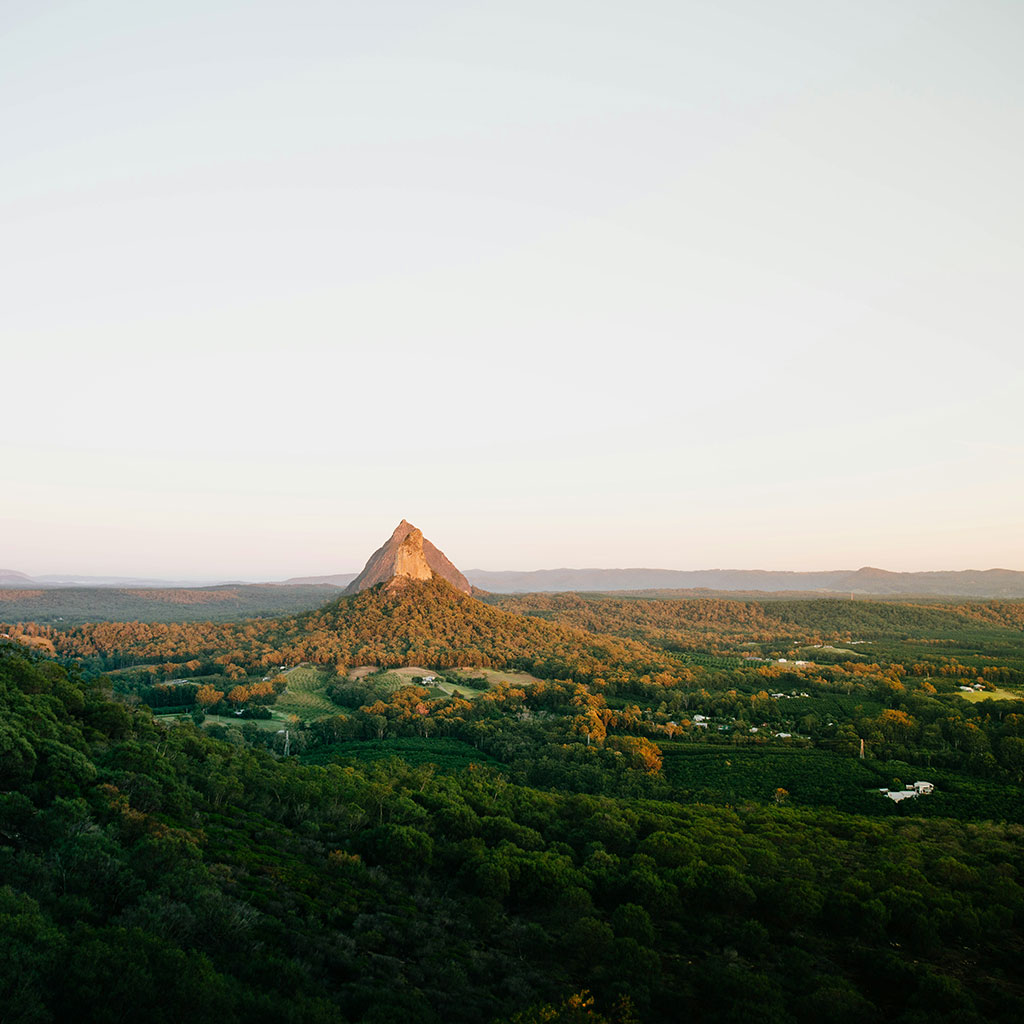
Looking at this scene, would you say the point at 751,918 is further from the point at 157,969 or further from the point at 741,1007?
the point at 157,969

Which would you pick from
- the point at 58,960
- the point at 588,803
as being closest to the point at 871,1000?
the point at 588,803

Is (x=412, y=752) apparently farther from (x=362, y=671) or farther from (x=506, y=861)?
(x=506, y=861)

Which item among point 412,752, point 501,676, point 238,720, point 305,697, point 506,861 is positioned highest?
point 506,861

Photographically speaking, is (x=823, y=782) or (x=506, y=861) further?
(x=823, y=782)

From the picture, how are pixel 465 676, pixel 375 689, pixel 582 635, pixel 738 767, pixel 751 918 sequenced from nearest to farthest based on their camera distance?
pixel 751 918 → pixel 738 767 → pixel 375 689 → pixel 465 676 → pixel 582 635

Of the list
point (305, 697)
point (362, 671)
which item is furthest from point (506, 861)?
point (362, 671)

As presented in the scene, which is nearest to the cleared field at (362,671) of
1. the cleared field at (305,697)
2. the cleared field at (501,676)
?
the cleared field at (305,697)

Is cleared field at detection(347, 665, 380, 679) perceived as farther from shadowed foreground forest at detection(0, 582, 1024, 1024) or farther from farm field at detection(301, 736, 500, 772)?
farm field at detection(301, 736, 500, 772)
